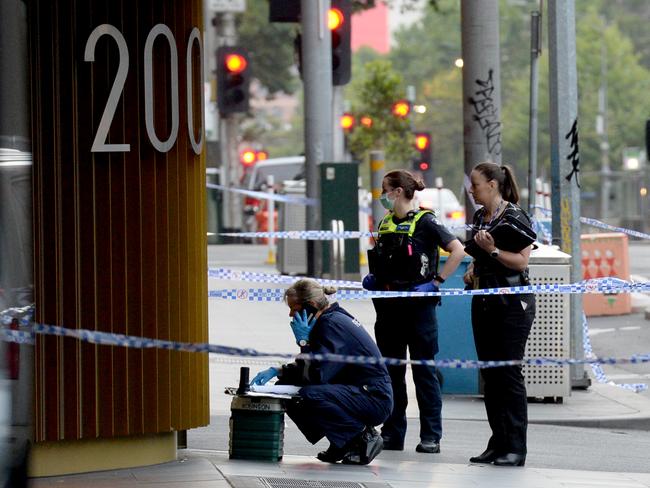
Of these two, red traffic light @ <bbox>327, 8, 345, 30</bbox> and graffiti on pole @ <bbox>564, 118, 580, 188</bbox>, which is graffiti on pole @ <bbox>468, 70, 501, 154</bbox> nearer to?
graffiti on pole @ <bbox>564, 118, 580, 188</bbox>

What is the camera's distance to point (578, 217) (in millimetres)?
12422

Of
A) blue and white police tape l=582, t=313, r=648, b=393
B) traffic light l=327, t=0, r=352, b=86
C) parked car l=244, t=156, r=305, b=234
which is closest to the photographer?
blue and white police tape l=582, t=313, r=648, b=393

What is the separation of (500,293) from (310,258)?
1267 cm

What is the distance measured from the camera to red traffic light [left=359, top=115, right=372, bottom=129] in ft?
125

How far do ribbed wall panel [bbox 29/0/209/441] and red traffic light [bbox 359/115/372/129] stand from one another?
2992cm

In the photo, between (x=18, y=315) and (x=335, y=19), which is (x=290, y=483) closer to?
(x=18, y=315)

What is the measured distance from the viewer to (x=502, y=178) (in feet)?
29.1

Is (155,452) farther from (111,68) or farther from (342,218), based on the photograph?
(342,218)

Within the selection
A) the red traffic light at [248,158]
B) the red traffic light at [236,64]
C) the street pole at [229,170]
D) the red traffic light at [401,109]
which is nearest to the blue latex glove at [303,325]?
the red traffic light at [236,64]

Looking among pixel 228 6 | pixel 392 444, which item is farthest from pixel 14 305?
pixel 228 6

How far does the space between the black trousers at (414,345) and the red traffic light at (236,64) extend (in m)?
11.7

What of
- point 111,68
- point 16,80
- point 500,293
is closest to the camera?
point 16,80

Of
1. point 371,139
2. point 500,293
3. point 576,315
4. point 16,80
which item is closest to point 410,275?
point 500,293

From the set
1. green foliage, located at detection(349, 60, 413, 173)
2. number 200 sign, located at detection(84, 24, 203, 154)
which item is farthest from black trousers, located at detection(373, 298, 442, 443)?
green foliage, located at detection(349, 60, 413, 173)
